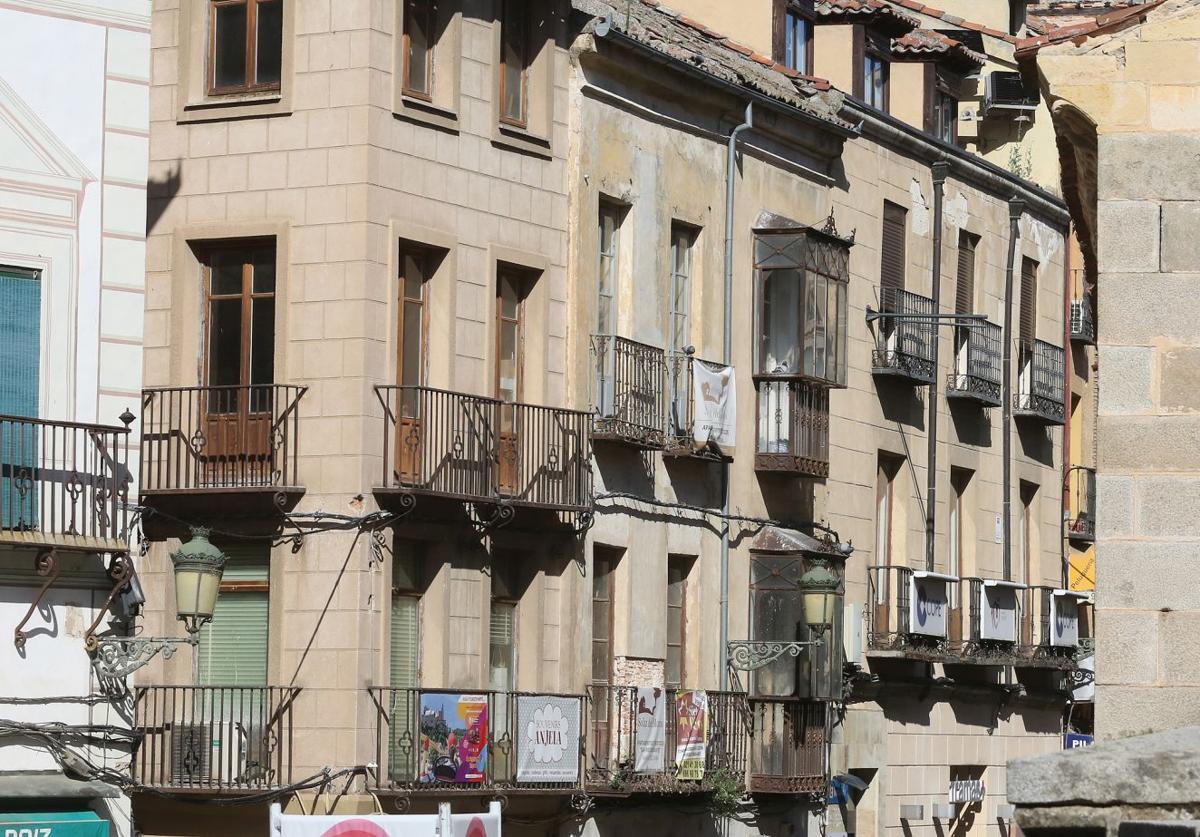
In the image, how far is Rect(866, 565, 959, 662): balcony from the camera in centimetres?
3691

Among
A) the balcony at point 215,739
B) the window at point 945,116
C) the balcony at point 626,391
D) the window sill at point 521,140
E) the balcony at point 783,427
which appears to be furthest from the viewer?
the window at point 945,116

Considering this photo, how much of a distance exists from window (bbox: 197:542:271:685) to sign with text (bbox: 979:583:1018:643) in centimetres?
1556

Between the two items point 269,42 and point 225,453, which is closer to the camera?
point 225,453

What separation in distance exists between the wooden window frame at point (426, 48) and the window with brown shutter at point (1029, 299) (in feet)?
56.2

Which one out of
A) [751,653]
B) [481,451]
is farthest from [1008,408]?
[481,451]

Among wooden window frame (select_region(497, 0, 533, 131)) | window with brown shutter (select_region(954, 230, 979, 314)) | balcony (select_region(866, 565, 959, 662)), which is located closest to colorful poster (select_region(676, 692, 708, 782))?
balcony (select_region(866, 565, 959, 662))

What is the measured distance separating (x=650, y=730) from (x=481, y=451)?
444 cm

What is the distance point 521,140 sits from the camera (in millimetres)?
28781

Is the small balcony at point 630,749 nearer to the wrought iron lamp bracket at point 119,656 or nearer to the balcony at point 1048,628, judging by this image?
the wrought iron lamp bracket at point 119,656

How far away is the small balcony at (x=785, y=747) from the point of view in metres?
32.5

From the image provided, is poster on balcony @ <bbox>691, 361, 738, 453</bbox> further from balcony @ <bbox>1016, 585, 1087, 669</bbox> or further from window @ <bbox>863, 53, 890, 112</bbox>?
balcony @ <bbox>1016, 585, 1087, 669</bbox>

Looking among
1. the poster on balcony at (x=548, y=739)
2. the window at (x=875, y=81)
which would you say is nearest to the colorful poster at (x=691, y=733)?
the poster on balcony at (x=548, y=739)

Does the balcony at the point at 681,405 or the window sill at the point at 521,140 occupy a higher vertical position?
the window sill at the point at 521,140

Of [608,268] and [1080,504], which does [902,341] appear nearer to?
[608,268]
